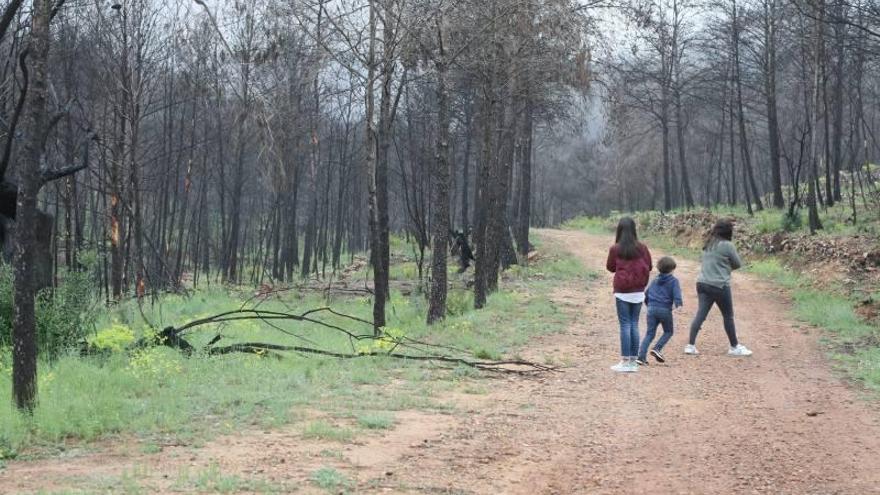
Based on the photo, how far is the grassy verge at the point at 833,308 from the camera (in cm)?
996

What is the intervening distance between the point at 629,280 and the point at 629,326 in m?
0.59

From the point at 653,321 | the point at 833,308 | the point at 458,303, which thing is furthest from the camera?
the point at 458,303

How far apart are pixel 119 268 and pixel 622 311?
15696mm

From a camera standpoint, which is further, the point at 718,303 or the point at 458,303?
the point at 458,303

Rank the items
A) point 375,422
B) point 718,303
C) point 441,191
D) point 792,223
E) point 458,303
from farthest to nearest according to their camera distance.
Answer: point 792,223, point 458,303, point 441,191, point 718,303, point 375,422

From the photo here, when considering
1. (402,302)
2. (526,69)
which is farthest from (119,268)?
(526,69)

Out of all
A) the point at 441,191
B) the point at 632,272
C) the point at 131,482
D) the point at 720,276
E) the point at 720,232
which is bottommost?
the point at 131,482

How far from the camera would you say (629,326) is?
31.3ft

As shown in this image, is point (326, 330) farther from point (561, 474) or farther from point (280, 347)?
point (561, 474)

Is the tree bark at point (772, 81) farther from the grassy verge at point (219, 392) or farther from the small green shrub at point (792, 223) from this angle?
the grassy verge at point (219, 392)

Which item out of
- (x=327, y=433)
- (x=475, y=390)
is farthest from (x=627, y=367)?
(x=327, y=433)

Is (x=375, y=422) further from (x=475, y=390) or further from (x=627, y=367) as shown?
(x=627, y=367)

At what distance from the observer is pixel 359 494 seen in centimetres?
483

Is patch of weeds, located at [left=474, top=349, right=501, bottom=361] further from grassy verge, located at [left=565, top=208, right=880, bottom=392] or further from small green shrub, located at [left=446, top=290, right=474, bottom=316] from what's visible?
small green shrub, located at [left=446, top=290, right=474, bottom=316]
